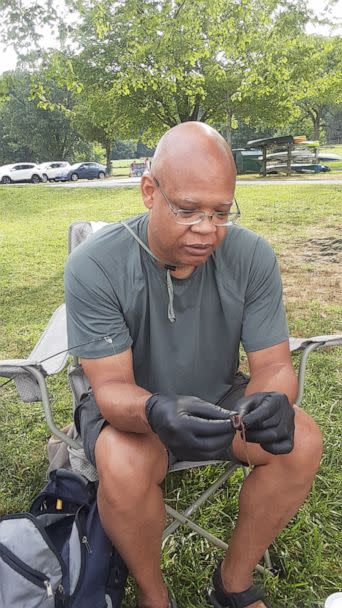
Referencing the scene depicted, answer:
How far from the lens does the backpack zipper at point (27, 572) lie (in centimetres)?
155

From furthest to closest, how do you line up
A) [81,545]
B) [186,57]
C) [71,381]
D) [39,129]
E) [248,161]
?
1. [39,129]
2. [248,161]
3. [186,57]
4. [71,381]
5. [81,545]

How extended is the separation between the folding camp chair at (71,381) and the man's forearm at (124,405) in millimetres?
277

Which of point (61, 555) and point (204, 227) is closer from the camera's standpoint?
point (204, 227)

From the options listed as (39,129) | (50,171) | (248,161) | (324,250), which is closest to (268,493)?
(324,250)

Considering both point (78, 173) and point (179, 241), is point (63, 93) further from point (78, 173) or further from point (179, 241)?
point (179, 241)

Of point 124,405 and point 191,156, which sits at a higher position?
point 191,156

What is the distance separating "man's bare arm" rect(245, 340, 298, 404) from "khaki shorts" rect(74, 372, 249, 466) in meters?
0.15

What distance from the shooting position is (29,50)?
20.5 feet

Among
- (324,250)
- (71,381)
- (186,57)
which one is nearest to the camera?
(71,381)

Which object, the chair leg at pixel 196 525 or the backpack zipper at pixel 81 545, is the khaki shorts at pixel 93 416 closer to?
the chair leg at pixel 196 525

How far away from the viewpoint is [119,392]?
167 cm

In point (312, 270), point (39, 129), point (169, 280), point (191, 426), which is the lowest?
point (312, 270)

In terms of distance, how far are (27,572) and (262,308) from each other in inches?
46.5

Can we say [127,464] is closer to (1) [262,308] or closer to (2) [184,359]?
(2) [184,359]
